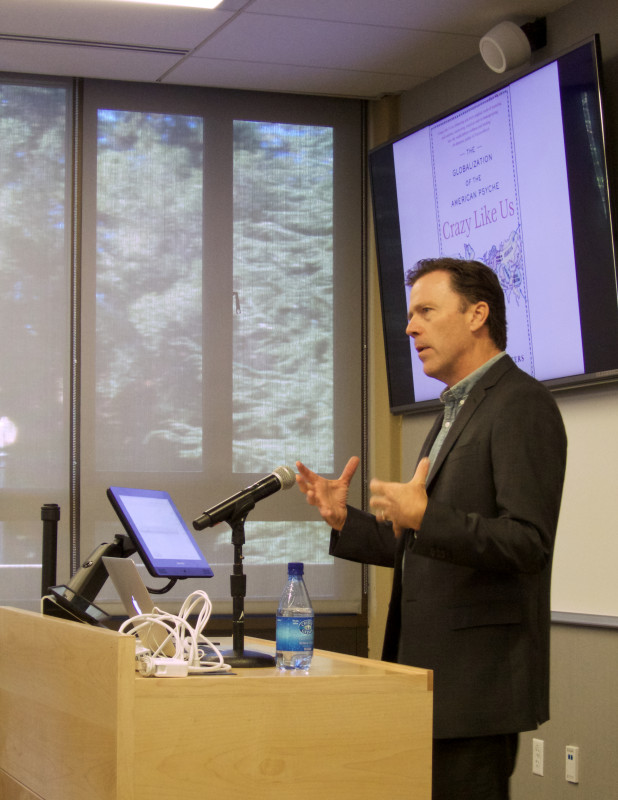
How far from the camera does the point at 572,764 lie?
10.5ft

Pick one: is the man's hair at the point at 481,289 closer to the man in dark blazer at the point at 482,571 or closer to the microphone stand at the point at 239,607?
the man in dark blazer at the point at 482,571

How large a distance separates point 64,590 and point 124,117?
257cm

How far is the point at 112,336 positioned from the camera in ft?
13.5

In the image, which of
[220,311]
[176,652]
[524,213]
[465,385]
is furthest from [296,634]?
[220,311]

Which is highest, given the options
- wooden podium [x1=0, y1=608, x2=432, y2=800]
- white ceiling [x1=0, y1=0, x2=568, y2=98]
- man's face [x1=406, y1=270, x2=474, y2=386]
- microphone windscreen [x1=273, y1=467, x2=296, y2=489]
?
white ceiling [x1=0, y1=0, x2=568, y2=98]

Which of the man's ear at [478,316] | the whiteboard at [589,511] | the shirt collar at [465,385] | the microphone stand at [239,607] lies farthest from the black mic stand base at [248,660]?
the whiteboard at [589,511]

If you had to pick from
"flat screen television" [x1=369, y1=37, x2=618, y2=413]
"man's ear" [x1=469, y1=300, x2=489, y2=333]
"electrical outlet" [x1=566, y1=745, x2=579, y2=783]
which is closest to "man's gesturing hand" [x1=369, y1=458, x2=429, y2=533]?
"man's ear" [x1=469, y1=300, x2=489, y2=333]

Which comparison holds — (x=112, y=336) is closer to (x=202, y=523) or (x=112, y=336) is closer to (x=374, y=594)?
(x=374, y=594)

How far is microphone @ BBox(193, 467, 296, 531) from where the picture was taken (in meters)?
1.90

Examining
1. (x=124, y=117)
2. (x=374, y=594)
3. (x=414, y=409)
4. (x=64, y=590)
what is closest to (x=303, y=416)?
(x=414, y=409)

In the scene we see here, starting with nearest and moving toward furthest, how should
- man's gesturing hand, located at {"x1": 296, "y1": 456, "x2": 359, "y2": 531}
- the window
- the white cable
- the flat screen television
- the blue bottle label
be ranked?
the white cable < the blue bottle label < man's gesturing hand, located at {"x1": 296, "y1": 456, "x2": 359, "y2": 531} < the flat screen television < the window

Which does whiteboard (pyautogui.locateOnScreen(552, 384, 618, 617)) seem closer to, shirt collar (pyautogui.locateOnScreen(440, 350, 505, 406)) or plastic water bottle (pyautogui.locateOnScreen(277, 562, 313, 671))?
shirt collar (pyautogui.locateOnScreen(440, 350, 505, 406))

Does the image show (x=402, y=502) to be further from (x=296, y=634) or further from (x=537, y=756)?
(x=537, y=756)

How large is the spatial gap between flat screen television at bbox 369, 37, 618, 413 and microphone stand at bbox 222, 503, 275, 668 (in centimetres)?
156
